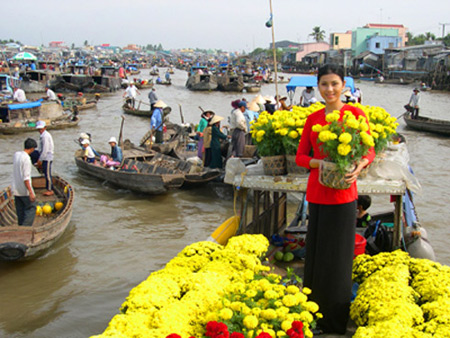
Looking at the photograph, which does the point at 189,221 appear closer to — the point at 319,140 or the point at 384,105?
the point at 319,140

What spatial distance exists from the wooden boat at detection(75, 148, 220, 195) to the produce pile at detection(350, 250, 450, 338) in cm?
691

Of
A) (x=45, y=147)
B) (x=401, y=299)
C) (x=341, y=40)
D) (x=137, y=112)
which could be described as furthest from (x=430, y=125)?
(x=341, y=40)

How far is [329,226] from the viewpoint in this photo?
10.1ft

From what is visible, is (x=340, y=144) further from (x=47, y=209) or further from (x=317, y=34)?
(x=317, y=34)

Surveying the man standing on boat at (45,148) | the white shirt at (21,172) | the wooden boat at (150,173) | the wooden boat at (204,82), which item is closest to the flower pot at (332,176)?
the white shirt at (21,172)

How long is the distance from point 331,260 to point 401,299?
22.3 inches

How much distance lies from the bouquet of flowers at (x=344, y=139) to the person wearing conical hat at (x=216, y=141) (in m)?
7.29

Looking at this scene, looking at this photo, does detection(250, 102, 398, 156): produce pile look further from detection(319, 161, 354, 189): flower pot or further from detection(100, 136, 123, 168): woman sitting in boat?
detection(100, 136, 123, 168): woman sitting in boat

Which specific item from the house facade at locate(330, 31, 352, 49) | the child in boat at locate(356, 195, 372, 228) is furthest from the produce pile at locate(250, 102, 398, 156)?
the house facade at locate(330, 31, 352, 49)

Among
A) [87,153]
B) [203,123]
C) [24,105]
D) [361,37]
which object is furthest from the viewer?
[361,37]

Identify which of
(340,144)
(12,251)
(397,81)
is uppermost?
(397,81)

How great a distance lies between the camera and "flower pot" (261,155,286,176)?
408cm

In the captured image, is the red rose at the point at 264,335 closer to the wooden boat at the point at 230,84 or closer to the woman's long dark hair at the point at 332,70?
the woman's long dark hair at the point at 332,70

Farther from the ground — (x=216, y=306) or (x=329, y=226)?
(x=329, y=226)
